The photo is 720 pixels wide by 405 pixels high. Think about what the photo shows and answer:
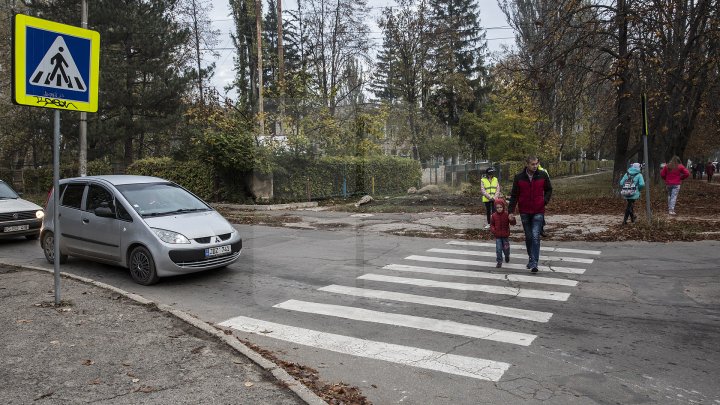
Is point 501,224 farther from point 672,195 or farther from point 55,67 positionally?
point 672,195

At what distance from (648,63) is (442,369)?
55.3 feet

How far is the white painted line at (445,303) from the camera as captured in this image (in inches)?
255

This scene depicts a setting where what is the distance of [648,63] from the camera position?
17672mm

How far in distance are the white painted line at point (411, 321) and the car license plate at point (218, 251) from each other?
68.2 inches

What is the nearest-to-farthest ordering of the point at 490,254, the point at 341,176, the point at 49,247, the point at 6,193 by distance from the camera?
the point at 49,247
the point at 490,254
the point at 6,193
the point at 341,176

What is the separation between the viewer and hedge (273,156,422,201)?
77.6 feet

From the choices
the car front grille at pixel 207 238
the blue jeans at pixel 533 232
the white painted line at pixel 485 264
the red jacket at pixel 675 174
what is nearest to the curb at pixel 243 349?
the car front grille at pixel 207 238

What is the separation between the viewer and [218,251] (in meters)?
8.31

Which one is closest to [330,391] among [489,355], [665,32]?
[489,355]

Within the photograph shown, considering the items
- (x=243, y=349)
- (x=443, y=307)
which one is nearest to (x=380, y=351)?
(x=243, y=349)

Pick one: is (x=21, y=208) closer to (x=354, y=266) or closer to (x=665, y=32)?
(x=354, y=266)

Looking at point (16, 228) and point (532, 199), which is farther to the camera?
point (16, 228)

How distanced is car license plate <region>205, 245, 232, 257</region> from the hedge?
14.1 meters

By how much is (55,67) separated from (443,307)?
5512mm
